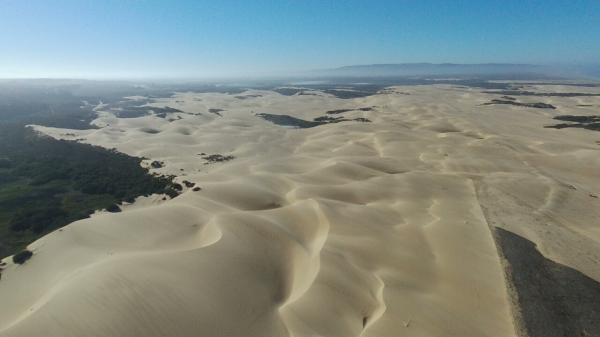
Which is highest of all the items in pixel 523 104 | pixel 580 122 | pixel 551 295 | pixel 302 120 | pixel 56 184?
pixel 551 295

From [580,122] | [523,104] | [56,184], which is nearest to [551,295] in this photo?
[56,184]

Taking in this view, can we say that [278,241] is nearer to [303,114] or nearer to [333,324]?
[333,324]

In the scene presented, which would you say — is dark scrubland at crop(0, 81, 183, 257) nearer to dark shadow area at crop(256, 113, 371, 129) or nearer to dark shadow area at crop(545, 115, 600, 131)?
dark shadow area at crop(256, 113, 371, 129)

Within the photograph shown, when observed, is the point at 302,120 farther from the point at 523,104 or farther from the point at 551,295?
the point at 551,295

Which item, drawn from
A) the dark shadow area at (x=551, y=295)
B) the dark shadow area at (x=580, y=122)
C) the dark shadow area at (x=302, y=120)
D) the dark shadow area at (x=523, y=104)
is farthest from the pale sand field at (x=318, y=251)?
the dark shadow area at (x=523, y=104)

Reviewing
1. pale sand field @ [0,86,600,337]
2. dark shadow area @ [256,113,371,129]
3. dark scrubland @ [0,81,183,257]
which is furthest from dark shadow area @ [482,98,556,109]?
dark scrubland @ [0,81,183,257]

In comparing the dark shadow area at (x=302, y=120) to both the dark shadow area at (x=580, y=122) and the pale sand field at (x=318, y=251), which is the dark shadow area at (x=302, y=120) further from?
the pale sand field at (x=318, y=251)
